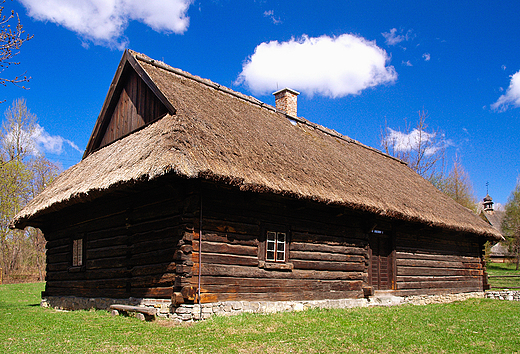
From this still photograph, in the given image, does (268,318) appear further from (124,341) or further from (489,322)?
(489,322)

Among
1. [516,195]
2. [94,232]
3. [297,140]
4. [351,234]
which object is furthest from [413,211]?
[516,195]

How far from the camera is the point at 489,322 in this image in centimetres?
987

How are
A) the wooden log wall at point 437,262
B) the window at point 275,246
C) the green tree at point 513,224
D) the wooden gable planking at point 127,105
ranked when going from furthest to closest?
the green tree at point 513,224, the wooden log wall at point 437,262, the wooden gable planking at point 127,105, the window at point 275,246

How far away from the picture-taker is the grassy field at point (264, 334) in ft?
21.8

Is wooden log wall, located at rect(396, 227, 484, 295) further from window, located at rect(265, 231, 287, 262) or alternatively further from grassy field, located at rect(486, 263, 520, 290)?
window, located at rect(265, 231, 287, 262)

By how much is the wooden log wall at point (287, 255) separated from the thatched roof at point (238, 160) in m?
0.74

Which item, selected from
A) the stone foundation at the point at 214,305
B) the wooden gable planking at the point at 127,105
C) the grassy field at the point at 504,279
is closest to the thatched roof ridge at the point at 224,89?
the wooden gable planking at the point at 127,105

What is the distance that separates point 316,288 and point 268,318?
101 inches

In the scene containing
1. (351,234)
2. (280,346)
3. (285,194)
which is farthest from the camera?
(351,234)

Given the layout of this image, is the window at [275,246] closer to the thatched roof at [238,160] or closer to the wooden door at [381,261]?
the thatched roof at [238,160]

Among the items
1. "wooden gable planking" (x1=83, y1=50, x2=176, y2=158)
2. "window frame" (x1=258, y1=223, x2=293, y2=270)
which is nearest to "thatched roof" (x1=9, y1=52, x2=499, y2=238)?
"wooden gable planking" (x1=83, y1=50, x2=176, y2=158)

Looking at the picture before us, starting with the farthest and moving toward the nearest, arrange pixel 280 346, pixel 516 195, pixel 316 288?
pixel 516 195 → pixel 316 288 → pixel 280 346

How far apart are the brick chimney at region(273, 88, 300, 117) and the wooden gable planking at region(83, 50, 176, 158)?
591cm

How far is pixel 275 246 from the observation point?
10.4 meters
